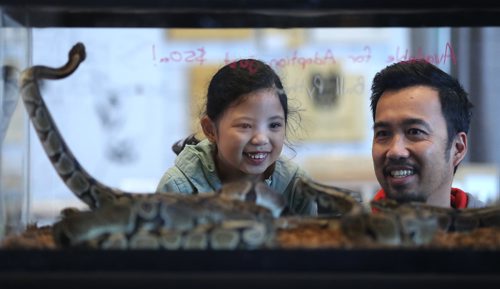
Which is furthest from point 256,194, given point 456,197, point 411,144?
point 456,197

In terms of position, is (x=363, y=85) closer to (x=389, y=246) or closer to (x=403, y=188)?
(x=403, y=188)

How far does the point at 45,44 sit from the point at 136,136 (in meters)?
0.25

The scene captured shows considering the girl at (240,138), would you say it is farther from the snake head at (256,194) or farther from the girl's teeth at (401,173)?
the girl's teeth at (401,173)

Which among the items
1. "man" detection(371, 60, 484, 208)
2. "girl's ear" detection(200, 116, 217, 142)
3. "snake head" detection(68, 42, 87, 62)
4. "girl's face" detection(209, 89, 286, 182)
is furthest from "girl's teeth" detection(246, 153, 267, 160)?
"snake head" detection(68, 42, 87, 62)

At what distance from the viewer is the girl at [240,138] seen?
4.71ft

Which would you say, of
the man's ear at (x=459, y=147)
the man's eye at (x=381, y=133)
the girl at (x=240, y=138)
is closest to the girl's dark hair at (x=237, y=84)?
the girl at (x=240, y=138)

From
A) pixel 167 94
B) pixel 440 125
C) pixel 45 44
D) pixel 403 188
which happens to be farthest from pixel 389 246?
pixel 45 44

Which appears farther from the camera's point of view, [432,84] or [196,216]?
[432,84]

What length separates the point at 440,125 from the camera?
152 cm

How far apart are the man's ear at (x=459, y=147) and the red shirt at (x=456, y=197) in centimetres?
7

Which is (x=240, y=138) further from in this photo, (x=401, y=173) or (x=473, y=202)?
(x=473, y=202)

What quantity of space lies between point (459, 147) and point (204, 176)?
1.79ft

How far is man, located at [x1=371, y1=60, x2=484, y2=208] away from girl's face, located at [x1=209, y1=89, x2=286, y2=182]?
213mm

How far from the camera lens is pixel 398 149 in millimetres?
1453
